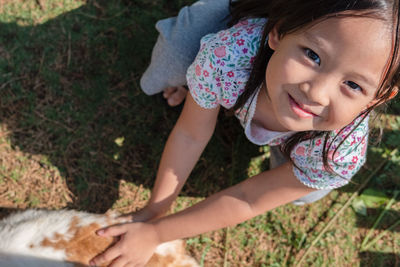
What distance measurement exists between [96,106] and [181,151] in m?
0.73

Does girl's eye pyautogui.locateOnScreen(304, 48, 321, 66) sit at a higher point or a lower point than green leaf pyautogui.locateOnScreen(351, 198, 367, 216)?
higher

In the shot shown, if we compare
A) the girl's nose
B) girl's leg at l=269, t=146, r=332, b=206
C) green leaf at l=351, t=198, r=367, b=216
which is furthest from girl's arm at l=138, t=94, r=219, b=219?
green leaf at l=351, t=198, r=367, b=216

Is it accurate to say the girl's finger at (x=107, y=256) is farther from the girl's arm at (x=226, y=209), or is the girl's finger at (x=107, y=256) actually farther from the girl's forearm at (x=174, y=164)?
the girl's forearm at (x=174, y=164)

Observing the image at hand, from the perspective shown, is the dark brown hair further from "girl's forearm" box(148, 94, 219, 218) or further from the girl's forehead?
"girl's forearm" box(148, 94, 219, 218)

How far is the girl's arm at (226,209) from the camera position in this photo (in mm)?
1822

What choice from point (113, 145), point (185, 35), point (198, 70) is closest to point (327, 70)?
point (198, 70)

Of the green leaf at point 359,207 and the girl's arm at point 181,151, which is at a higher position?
the girl's arm at point 181,151

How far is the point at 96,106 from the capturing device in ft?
7.72

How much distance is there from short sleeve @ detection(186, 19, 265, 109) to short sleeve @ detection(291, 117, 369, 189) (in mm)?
397

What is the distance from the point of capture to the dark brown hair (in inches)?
40.5

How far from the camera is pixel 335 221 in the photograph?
247 centimetres

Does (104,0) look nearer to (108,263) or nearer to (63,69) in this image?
(63,69)

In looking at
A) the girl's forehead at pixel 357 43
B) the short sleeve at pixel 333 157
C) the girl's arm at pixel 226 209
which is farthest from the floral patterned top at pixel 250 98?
the girl's forehead at pixel 357 43

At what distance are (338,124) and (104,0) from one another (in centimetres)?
179
